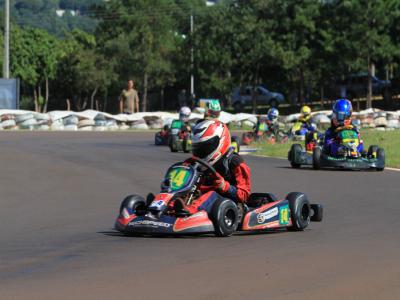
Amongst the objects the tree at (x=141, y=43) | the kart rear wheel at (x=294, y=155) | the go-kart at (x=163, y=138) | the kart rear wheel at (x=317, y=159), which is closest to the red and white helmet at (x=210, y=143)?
the kart rear wheel at (x=317, y=159)

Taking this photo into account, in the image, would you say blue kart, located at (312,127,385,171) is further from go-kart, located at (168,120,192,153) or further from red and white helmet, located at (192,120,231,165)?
red and white helmet, located at (192,120,231,165)

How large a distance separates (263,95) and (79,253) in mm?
54575

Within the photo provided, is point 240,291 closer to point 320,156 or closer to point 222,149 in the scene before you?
point 222,149

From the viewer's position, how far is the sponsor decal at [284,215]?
1000 centimetres

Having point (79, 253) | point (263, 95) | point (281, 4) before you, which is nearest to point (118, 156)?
point (79, 253)

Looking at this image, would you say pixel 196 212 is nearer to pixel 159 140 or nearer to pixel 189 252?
pixel 189 252

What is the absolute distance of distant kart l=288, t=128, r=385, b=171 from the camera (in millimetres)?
18344

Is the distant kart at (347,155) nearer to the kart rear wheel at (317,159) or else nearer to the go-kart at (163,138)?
the kart rear wheel at (317,159)

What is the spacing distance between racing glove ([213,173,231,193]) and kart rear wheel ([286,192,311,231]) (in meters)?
0.62

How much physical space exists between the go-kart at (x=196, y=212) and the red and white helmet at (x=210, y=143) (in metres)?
0.23

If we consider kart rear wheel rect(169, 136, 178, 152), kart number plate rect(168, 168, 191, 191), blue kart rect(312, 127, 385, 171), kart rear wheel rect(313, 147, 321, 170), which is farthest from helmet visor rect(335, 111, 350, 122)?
kart number plate rect(168, 168, 191, 191)

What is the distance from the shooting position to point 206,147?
10.2m

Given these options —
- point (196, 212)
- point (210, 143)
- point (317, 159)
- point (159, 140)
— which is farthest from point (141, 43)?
point (196, 212)

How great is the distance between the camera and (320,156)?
18.8 meters
